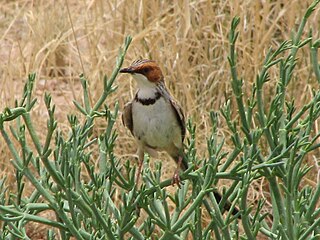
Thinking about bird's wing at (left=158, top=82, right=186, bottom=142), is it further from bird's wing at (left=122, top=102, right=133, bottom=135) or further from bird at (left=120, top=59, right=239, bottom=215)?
bird's wing at (left=122, top=102, right=133, bottom=135)

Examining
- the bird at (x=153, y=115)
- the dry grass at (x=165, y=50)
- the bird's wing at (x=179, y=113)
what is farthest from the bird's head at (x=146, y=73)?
the dry grass at (x=165, y=50)

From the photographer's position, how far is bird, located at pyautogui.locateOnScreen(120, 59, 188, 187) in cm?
390

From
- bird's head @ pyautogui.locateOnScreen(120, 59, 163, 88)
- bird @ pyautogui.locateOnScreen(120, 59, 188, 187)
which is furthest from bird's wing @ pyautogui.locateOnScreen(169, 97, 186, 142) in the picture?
bird's head @ pyautogui.locateOnScreen(120, 59, 163, 88)

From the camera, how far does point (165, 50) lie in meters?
6.04

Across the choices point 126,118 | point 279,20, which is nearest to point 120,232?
point 126,118

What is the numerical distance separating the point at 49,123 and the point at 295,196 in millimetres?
843

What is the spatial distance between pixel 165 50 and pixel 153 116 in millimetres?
2186

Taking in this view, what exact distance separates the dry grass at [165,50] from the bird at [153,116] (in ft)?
5.31

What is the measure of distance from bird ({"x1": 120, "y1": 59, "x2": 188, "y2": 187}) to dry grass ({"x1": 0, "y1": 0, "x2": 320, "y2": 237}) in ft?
5.32

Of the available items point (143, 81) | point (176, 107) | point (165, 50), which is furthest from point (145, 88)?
point (165, 50)

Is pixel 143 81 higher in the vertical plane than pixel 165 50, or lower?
higher

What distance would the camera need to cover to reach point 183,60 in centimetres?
598

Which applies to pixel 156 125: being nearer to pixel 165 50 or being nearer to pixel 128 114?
pixel 128 114

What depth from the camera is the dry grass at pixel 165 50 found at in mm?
5875
